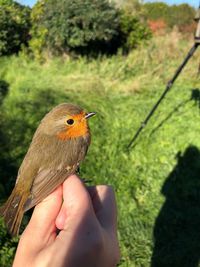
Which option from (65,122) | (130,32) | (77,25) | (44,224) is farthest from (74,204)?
(130,32)

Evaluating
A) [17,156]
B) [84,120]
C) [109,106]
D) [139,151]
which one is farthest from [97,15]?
[84,120]

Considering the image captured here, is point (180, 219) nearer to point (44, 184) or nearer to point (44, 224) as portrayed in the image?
point (44, 184)

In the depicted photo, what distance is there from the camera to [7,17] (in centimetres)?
281

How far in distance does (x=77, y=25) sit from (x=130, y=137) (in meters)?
3.49

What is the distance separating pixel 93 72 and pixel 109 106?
1.54 metres

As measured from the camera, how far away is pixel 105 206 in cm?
159

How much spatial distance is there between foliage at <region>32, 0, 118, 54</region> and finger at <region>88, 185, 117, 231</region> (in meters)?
5.45

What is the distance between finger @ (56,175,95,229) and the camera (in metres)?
1.43

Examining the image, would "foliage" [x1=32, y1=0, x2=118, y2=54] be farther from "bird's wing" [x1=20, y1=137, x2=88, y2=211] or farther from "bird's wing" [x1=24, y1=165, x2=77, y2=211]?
"bird's wing" [x1=24, y1=165, x2=77, y2=211]

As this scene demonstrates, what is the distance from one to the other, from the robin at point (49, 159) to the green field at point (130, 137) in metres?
1.85

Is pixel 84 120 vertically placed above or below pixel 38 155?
above

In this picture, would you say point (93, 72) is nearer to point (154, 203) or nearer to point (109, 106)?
point (109, 106)

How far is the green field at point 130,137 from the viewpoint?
13.4 ft

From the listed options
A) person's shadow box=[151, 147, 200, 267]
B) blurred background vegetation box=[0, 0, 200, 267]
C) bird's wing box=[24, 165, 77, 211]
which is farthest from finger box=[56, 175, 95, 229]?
person's shadow box=[151, 147, 200, 267]
